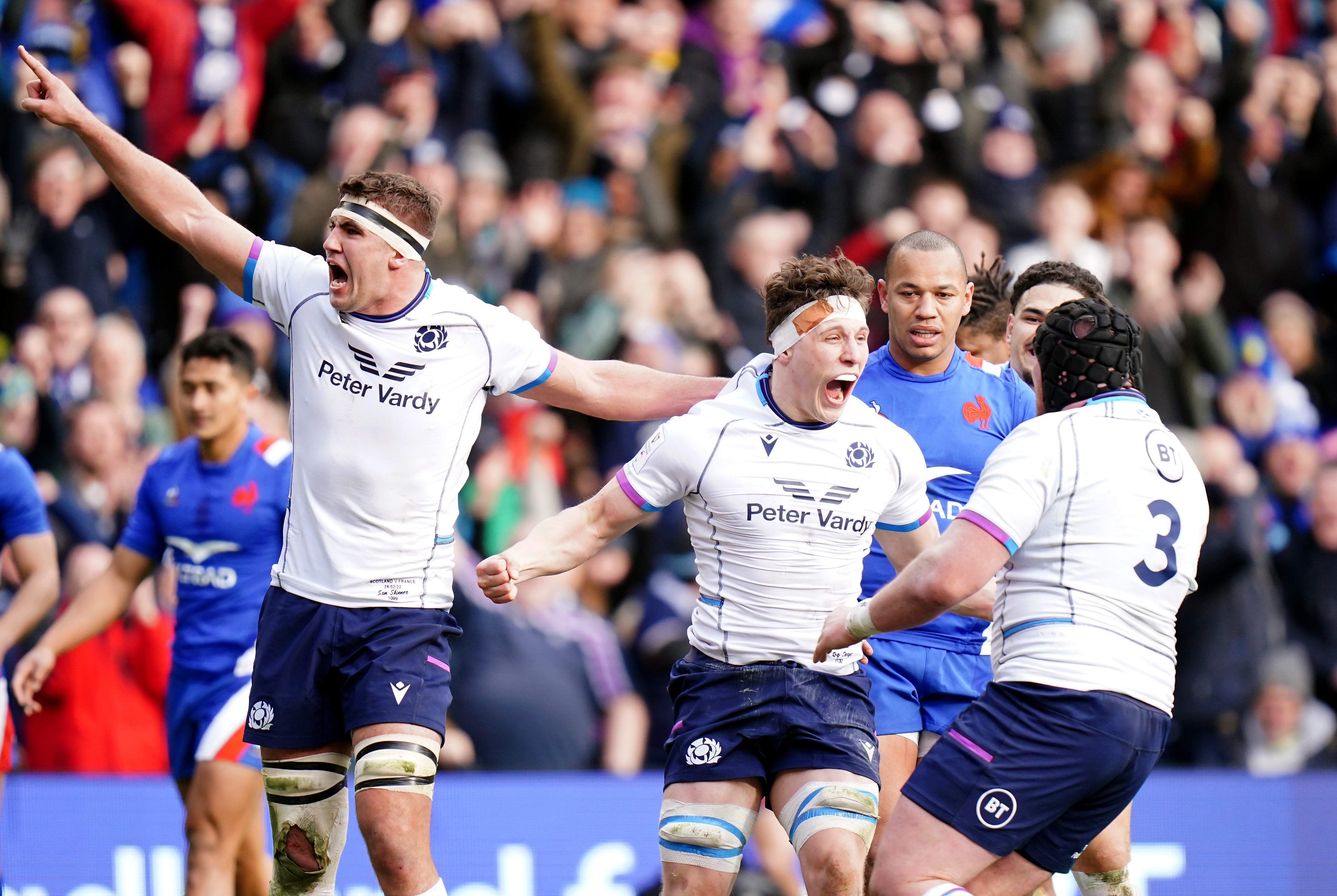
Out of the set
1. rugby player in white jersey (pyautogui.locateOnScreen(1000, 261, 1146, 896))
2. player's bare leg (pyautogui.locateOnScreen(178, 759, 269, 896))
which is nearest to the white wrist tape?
rugby player in white jersey (pyautogui.locateOnScreen(1000, 261, 1146, 896))

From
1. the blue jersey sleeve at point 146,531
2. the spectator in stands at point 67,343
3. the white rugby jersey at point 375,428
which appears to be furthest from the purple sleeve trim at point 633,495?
the spectator in stands at point 67,343

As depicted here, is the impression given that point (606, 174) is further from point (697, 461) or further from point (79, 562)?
point (697, 461)

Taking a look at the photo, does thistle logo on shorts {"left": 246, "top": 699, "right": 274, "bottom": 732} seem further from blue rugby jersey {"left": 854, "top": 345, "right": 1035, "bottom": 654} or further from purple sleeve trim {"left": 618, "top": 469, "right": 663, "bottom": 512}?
blue rugby jersey {"left": 854, "top": 345, "right": 1035, "bottom": 654}

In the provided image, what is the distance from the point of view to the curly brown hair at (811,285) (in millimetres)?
5805

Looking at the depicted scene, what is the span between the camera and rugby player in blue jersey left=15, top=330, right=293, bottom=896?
748 cm

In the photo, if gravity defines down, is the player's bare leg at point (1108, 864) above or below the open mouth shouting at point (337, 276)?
below

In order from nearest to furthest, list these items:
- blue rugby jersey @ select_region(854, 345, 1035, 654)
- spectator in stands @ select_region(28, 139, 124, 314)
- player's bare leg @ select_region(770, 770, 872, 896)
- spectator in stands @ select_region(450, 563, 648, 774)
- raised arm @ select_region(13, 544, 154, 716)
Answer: player's bare leg @ select_region(770, 770, 872, 896)
blue rugby jersey @ select_region(854, 345, 1035, 654)
raised arm @ select_region(13, 544, 154, 716)
spectator in stands @ select_region(450, 563, 648, 774)
spectator in stands @ select_region(28, 139, 124, 314)

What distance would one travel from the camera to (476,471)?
10578 millimetres

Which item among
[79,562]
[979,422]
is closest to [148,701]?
[79,562]

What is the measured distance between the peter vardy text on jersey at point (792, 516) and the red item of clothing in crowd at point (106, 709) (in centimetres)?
476

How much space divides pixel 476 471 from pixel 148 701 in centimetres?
250

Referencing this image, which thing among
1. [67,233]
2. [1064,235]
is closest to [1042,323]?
[1064,235]

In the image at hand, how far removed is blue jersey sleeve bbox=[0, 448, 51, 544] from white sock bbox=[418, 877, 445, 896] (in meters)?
2.99

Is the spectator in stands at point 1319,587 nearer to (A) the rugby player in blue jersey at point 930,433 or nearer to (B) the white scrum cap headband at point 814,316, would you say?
(A) the rugby player in blue jersey at point 930,433
